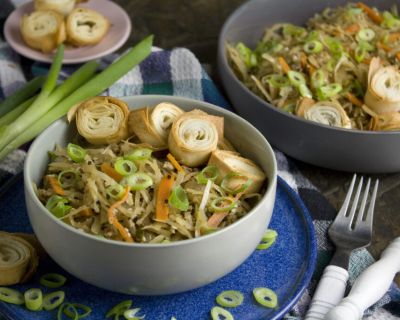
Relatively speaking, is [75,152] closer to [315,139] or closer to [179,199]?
[179,199]

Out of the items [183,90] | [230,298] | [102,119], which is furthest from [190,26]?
[230,298]

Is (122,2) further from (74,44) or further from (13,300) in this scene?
(13,300)

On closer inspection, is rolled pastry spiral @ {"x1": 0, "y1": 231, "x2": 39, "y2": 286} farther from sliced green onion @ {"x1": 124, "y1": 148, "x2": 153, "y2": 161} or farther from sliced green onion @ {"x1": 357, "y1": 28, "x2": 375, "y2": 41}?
sliced green onion @ {"x1": 357, "y1": 28, "x2": 375, "y2": 41}

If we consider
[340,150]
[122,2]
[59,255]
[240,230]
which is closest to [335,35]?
[340,150]

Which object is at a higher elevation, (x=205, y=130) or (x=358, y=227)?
(x=205, y=130)

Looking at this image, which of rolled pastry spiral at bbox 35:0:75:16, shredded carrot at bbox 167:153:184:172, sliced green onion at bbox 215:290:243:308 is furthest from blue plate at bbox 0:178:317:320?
rolled pastry spiral at bbox 35:0:75:16

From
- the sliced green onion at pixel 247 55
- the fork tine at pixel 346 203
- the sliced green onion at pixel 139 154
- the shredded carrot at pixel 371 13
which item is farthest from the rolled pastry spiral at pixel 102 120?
the shredded carrot at pixel 371 13
